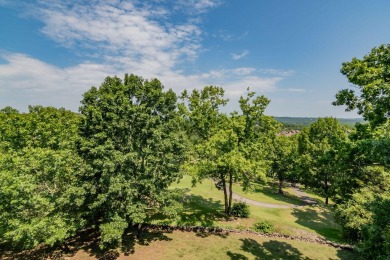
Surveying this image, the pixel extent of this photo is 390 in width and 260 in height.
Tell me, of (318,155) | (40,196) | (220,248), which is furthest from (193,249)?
(318,155)

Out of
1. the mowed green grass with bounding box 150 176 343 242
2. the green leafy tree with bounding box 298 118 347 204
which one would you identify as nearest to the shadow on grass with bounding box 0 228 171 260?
the mowed green grass with bounding box 150 176 343 242

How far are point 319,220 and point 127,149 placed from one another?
3171 cm

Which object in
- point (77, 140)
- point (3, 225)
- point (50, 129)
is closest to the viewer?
point (3, 225)

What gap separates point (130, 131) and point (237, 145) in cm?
1365

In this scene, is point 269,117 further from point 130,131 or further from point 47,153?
point 47,153

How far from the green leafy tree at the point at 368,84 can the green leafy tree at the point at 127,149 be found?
1445 cm

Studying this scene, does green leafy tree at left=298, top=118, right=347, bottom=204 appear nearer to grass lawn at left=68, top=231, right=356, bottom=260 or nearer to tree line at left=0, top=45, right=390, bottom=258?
tree line at left=0, top=45, right=390, bottom=258

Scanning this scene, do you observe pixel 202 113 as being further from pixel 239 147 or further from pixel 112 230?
pixel 112 230

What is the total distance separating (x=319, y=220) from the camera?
122 feet

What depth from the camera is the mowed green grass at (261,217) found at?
98.9 ft

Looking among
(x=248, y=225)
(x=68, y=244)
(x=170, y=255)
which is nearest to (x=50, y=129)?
(x=68, y=244)

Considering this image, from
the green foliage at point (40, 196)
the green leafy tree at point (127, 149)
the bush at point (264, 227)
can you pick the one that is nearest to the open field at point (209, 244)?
the bush at point (264, 227)

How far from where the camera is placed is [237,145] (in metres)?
30.0

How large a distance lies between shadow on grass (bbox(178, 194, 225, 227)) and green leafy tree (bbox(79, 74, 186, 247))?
25.2 ft
